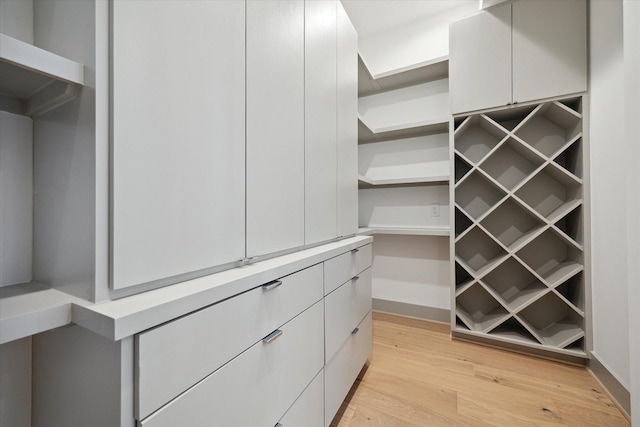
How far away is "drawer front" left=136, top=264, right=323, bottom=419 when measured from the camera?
457 millimetres

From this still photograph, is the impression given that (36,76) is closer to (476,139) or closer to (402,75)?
(402,75)

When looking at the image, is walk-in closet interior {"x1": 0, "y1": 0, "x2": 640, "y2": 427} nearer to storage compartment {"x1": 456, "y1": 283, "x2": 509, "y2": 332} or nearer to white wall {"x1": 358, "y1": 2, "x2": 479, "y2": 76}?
storage compartment {"x1": 456, "y1": 283, "x2": 509, "y2": 332}

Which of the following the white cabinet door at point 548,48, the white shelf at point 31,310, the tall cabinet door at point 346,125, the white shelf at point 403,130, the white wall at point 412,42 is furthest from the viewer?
the white wall at point 412,42

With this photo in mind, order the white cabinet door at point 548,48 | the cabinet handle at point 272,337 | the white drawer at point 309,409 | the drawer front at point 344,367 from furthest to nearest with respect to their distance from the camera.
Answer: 1. the white cabinet door at point 548,48
2. the drawer front at point 344,367
3. the white drawer at point 309,409
4. the cabinet handle at point 272,337

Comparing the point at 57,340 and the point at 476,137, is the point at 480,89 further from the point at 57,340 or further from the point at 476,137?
the point at 57,340

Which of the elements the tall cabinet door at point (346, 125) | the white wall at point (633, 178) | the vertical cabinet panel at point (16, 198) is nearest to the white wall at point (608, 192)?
the white wall at point (633, 178)

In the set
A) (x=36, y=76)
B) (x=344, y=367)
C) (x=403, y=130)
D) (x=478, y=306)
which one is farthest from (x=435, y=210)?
(x=36, y=76)

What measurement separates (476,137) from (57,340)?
256 cm

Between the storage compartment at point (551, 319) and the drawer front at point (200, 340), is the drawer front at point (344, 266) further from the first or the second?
the storage compartment at point (551, 319)

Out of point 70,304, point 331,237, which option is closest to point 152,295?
point 70,304

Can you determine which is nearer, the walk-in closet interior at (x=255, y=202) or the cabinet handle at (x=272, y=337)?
the walk-in closet interior at (x=255, y=202)

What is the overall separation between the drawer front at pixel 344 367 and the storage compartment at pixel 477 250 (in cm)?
106

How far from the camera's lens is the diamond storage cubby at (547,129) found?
172 cm

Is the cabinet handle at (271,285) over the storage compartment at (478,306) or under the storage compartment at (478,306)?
over
